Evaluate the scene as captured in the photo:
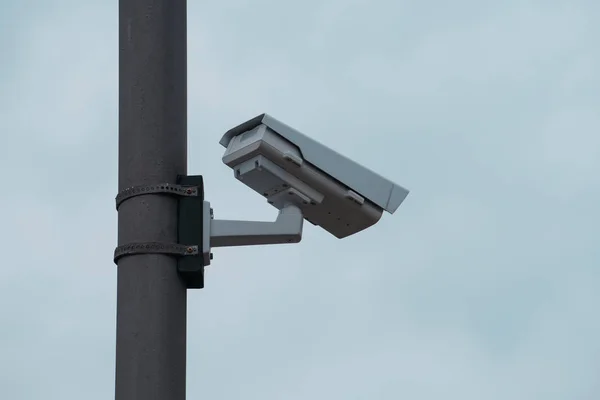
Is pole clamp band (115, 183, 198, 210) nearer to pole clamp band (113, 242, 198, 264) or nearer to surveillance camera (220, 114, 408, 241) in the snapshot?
pole clamp band (113, 242, 198, 264)

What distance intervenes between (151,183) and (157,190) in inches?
1.2

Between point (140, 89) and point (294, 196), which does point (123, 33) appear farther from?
point (294, 196)

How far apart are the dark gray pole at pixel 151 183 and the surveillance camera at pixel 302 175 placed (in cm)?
26

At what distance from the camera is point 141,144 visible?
14.4ft

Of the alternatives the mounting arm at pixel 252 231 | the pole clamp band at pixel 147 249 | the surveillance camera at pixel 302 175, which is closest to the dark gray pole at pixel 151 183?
the pole clamp band at pixel 147 249

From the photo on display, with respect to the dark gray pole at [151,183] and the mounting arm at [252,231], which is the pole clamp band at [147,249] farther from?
the mounting arm at [252,231]

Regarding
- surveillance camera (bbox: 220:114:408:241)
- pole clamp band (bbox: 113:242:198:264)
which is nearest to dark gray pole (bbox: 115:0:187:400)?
pole clamp band (bbox: 113:242:198:264)

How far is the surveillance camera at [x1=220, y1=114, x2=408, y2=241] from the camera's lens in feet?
15.2

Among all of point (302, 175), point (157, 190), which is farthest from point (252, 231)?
point (157, 190)

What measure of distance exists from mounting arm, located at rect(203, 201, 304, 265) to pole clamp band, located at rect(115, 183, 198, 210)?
0.27ft

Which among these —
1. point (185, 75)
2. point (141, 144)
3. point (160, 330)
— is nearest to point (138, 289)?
point (160, 330)

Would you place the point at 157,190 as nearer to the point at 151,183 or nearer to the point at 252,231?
the point at 151,183

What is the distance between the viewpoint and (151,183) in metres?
4.36

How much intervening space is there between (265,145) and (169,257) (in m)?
0.56
